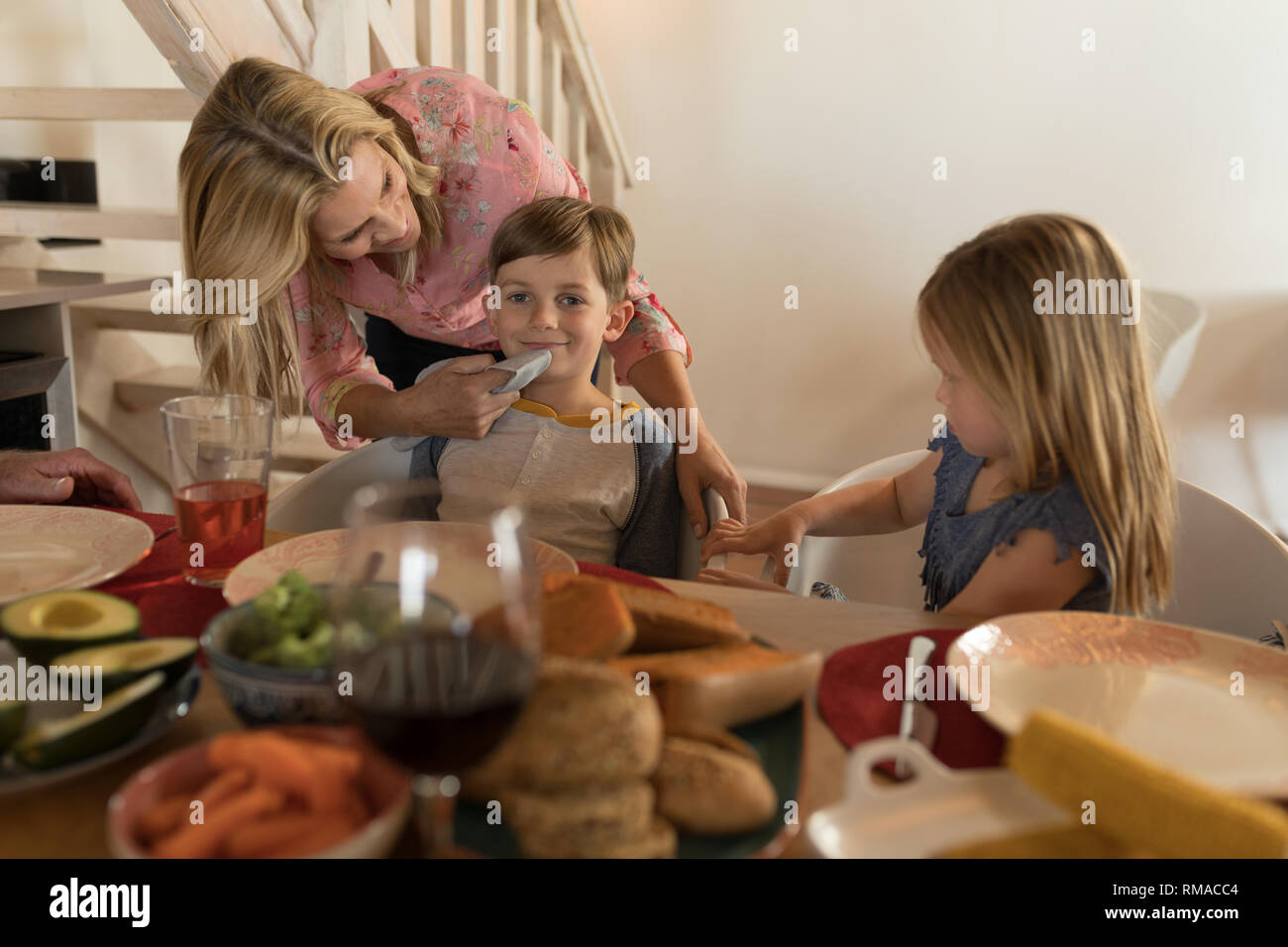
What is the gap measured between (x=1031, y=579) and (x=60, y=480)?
3.65 ft

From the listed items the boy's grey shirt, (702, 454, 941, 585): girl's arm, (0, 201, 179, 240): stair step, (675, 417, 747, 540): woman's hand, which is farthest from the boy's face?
Answer: (0, 201, 179, 240): stair step

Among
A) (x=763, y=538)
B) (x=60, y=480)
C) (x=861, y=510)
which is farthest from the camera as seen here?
(x=861, y=510)

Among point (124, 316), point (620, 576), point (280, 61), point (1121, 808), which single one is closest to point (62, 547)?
point (620, 576)

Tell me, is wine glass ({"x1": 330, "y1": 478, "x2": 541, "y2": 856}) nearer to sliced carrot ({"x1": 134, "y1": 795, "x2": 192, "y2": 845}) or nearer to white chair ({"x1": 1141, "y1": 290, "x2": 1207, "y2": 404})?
sliced carrot ({"x1": 134, "y1": 795, "x2": 192, "y2": 845})

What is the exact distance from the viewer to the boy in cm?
152

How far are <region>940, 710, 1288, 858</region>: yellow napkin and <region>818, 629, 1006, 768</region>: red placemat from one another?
13 centimetres

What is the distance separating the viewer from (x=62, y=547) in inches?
40.0

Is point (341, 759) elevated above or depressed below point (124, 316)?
below

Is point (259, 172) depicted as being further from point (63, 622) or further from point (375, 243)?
point (63, 622)

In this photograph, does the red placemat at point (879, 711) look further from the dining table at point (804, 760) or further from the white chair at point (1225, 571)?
the white chair at point (1225, 571)

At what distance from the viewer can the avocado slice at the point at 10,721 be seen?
61 centimetres

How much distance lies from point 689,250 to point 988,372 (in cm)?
266

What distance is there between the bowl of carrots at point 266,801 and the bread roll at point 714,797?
0.15m

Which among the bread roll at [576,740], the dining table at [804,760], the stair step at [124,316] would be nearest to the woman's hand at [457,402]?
the dining table at [804,760]
